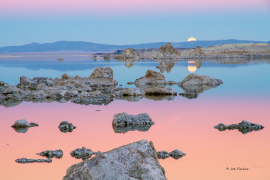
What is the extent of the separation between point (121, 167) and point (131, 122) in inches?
214

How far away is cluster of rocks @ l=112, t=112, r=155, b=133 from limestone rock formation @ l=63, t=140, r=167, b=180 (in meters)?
4.81

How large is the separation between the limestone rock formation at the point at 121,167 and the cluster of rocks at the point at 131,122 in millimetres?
4807

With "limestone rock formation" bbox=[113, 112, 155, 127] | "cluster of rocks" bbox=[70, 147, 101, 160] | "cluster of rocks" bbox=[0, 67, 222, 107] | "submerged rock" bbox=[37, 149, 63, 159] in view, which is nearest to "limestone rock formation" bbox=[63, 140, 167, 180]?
"cluster of rocks" bbox=[70, 147, 101, 160]

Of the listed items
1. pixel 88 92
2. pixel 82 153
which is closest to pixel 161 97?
pixel 88 92

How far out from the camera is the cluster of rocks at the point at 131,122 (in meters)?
9.27

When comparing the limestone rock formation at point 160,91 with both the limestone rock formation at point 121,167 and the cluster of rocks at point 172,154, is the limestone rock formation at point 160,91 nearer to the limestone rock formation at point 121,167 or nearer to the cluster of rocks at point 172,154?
the cluster of rocks at point 172,154

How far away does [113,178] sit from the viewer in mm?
3986

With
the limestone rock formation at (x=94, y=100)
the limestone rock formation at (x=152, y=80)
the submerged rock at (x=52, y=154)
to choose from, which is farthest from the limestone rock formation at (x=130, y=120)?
the limestone rock formation at (x=152, y=80)

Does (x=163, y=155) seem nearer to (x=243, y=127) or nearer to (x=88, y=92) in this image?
(x=243, y=127)

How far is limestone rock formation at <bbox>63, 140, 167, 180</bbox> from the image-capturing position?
4020mm

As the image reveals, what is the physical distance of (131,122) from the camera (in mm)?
9531

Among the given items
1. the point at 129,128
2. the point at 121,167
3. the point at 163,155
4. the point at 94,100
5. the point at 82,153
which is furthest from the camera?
the point at 94,100

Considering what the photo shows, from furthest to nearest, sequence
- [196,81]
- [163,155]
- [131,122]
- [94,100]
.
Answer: [196,81], [94,100], [131,122], [163,155]

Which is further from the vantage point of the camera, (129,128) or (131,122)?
(131,122)
